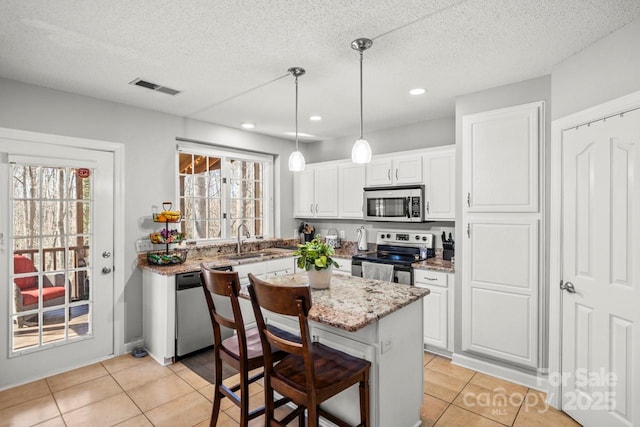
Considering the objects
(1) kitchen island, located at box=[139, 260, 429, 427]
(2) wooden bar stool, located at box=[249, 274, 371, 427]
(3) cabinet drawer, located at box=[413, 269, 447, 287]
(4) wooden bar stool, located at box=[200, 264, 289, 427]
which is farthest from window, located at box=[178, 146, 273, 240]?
(2) wooden bar stool, located at box=[249, 274, 371, 427]

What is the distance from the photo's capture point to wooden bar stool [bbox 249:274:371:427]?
4.78 ft

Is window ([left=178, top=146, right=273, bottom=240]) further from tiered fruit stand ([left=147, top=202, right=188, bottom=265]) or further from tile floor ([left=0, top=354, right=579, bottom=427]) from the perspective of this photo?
tile floor ([left=0, top=354, right=579, bottom=427])

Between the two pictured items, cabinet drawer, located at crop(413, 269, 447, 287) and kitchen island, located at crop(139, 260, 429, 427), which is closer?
kitchen island, located at crop(139, 260, 429, 427)

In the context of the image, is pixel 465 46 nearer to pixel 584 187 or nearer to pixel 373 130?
pixel 584 187

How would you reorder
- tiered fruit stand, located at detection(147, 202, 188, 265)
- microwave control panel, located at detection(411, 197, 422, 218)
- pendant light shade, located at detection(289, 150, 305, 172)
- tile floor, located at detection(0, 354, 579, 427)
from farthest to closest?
microwave control panel, located at detection(411, 197, 422, 218) → tiered fruit stand, located at detection(147, 202, 188, 265) → pendant light shade, located at detection(289, 150, 305, 172) → tile floor, located at detection(0, 354, 579, 427)

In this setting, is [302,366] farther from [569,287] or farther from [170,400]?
[569,287]

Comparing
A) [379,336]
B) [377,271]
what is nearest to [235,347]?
[379,336]

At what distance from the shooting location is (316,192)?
488 cm

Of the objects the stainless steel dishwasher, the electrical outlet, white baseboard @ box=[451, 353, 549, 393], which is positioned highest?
the electrical outlet

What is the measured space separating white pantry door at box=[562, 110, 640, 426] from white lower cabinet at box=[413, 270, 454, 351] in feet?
3.14

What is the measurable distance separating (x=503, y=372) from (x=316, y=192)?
3102 millimetres

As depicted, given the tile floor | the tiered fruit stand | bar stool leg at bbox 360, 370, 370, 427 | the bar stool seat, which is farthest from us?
the tiered fruit stand

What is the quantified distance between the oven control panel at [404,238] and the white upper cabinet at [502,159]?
3.42 ft

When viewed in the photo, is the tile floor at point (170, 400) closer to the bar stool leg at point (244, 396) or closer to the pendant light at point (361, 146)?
the bar stool leg at point (244, 396)
